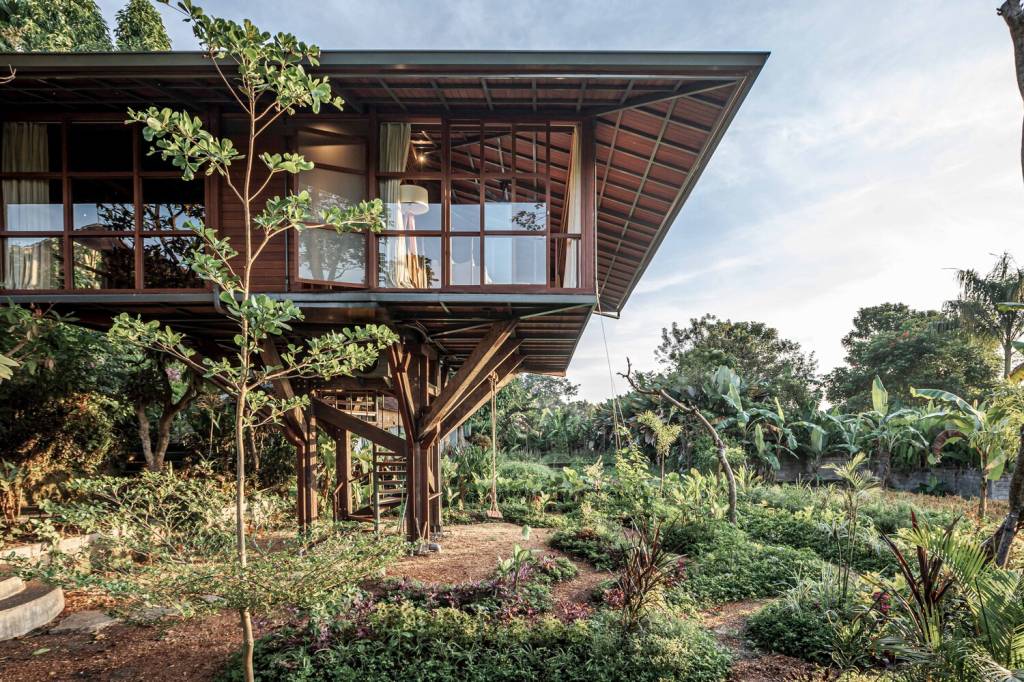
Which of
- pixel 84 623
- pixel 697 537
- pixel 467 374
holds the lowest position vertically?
pixel 697 537

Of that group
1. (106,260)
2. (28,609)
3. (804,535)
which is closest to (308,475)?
(28,609)

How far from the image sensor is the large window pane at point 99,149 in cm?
730

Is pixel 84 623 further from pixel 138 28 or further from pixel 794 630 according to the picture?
pixel 138 28

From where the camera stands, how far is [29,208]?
6535mm

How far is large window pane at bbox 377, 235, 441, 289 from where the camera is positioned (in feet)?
21.1

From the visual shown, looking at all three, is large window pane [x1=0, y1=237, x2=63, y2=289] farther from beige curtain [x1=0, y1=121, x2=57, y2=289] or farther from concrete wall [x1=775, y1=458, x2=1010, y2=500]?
concrete wall [x1=775, y1=458, x2=1010, y2=500]

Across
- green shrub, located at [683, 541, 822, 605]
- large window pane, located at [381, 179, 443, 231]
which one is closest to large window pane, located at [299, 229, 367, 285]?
large window pane, located at [381, 179, 443, 231]

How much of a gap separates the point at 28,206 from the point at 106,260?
0.95 m

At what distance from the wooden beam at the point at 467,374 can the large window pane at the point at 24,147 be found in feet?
18.4

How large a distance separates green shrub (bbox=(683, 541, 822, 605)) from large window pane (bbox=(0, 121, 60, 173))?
9642 millimetres

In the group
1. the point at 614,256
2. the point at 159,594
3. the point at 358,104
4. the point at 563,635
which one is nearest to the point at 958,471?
the point at 614,256

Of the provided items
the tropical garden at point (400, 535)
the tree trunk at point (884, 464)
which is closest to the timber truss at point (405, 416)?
the tropical garden at point (400, 535)

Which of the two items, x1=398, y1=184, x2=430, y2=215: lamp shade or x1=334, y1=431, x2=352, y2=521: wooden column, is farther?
x1=334, y1=431, x2=352, y2=521: wooden column

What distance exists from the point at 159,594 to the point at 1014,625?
5.46m
